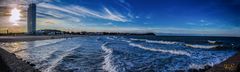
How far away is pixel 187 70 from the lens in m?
15.6

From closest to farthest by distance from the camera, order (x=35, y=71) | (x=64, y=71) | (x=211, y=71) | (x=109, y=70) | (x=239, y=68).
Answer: (x=239, y=68), (x=211, y=71), (x=35, y=71), (x=64, y=71), (x=109, y=70)

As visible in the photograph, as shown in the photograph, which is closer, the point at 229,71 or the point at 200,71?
the point at 229,71

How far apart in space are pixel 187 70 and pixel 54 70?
23.2 ft

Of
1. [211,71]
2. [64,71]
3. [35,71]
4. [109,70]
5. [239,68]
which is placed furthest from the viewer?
[109,70]

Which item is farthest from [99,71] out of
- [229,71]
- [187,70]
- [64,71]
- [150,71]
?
[229,71]

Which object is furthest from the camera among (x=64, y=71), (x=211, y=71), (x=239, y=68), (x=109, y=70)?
(x=109, y=70)

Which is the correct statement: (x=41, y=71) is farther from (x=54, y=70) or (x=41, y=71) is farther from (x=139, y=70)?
(x=139, y=70)

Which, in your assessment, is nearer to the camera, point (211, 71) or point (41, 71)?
point (211, 71)

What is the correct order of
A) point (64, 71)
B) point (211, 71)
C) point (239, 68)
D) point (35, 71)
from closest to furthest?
point (239, 68), point (211, 71), point (35, 71), point (64, 71)

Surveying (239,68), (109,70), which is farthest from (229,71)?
(109,70)

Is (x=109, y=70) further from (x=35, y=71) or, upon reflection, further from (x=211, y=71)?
(x=211, y=71)

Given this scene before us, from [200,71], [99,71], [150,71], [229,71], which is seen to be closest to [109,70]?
[99,71]

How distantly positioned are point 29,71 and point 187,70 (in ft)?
27.0

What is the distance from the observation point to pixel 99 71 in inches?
567
